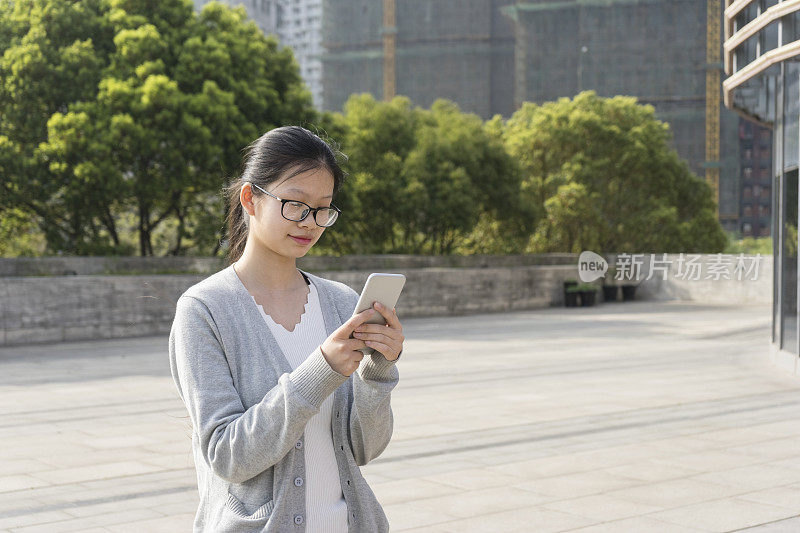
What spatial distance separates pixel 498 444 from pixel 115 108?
1399cm

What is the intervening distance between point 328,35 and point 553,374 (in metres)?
76.1

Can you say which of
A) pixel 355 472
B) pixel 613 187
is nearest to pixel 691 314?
pixel 613 187

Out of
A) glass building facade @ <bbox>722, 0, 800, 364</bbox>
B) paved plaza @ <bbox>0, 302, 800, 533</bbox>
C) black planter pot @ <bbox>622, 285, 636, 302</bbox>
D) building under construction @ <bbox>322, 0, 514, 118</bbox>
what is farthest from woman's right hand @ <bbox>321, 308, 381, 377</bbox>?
building under construction @ <bbox>322, 0, 514, 118</bbox>

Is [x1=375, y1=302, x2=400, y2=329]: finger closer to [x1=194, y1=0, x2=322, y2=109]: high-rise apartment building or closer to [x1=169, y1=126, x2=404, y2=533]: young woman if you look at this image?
[x1=169, y1=126, x2=404, y2=533]: young woman

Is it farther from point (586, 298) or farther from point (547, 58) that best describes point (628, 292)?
point (547, 58)

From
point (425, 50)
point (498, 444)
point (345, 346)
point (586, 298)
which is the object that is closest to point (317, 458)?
point (345, 346)

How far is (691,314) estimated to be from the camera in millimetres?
26312

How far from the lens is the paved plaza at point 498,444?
5.74m

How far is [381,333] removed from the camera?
2023 mm

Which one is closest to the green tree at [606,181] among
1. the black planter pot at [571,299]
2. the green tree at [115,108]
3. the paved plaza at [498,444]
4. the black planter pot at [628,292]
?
the black planter pot at [628,292]

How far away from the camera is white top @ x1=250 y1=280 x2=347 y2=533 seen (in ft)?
7.05

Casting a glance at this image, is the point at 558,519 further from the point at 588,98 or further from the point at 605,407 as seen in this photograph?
the point at 588,98

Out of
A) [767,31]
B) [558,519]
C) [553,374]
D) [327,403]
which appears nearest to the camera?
[327,403]

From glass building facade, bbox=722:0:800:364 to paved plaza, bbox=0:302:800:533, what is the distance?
2.91ft
